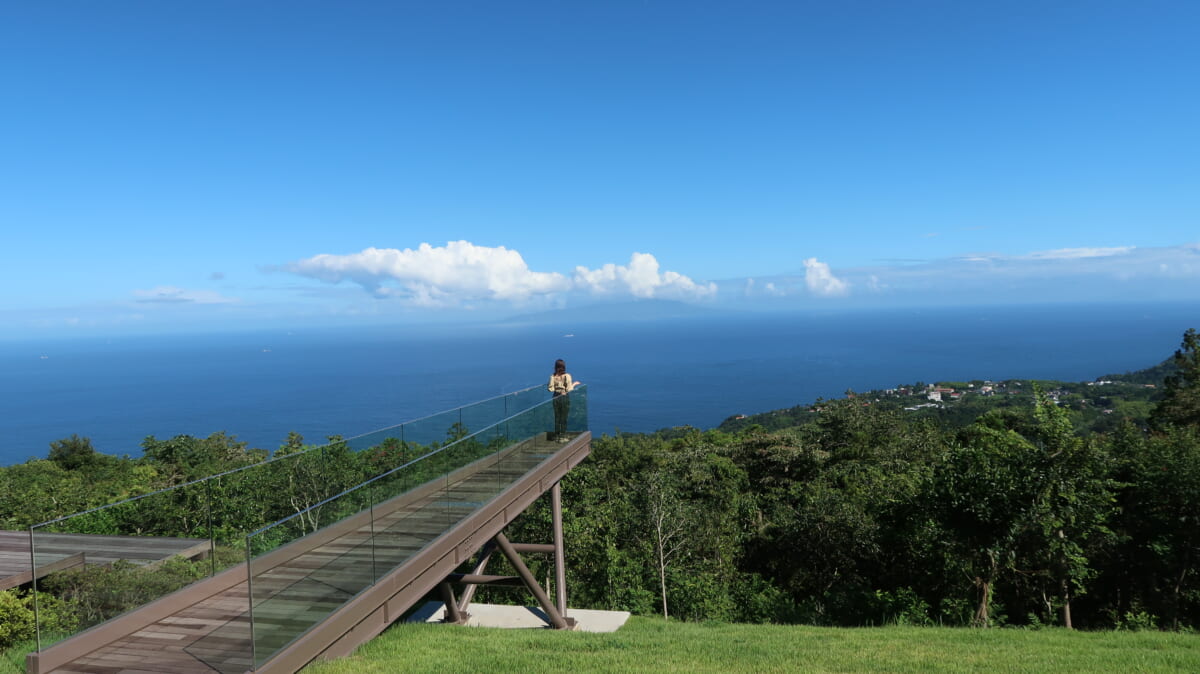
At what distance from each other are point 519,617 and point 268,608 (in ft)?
31.1

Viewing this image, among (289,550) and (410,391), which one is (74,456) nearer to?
(289,550)

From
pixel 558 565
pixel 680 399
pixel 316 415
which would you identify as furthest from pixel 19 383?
pixel 558 565

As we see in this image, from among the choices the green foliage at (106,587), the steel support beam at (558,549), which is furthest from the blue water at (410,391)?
the green foliage at (106,587)

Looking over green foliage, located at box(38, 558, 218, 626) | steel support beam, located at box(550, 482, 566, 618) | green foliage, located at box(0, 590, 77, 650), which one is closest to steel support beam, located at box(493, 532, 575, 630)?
steel support beam, located at box(550, 482, 566, 618)

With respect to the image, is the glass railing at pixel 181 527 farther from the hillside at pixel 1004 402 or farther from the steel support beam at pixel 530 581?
the hillside at pixel 1004 402

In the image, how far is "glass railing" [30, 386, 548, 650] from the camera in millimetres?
5898

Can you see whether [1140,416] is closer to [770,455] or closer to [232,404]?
[770,455]

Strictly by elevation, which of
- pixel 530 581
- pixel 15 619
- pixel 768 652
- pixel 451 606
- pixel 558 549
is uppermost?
pixel 15 619

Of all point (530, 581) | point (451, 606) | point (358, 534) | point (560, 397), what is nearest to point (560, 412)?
point (560, 397)

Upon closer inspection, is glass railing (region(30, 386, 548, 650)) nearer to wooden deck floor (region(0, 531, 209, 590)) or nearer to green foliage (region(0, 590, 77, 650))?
wooden deck floor (region(0, 531, 209, 590))

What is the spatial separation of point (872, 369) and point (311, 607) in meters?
172

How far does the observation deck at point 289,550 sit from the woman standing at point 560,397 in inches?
126

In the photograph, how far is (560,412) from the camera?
13.8 metres

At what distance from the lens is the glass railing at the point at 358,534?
5.36 metres
